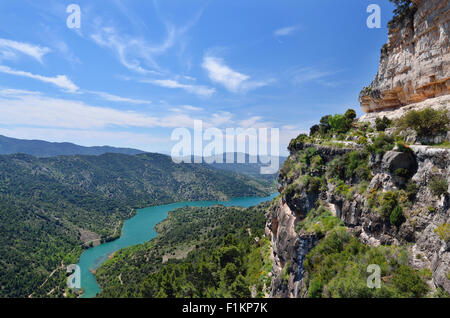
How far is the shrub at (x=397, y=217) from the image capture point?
12.7 meters

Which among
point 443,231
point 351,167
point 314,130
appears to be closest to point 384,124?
point 351,167

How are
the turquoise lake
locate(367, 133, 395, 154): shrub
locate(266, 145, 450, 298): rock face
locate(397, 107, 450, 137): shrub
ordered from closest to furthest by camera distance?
locate(266, 145, 450, 298): rock face < locate(397, 107, 450, 137): shrub < locate(367, 133, 395, 154): shrub < the turquoise lake

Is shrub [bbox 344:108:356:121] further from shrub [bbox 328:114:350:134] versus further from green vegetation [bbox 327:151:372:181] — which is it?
green vegetation [bbox 327:151:372:181]

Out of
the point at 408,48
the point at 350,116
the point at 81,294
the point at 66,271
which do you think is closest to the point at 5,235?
the point at 66,271

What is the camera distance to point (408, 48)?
75.4 feet

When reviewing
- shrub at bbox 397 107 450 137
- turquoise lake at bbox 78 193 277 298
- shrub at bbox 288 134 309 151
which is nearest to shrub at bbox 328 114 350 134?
shrub at bbox 288 134 309 151

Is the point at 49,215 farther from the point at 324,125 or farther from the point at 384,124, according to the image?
the point at 384,124

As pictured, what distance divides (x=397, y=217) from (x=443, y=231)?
2.82 metres

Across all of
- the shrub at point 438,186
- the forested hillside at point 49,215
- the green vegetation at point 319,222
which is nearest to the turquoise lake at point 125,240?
the forested hillside at point 49,215

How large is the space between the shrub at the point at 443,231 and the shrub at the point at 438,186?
1.74 m

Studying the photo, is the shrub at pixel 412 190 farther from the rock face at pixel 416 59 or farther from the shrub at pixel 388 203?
the rock face at pixel 416 59

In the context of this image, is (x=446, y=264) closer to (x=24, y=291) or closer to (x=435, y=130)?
(x=435, y=130)

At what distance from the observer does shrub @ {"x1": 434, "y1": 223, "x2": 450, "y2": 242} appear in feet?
31.2

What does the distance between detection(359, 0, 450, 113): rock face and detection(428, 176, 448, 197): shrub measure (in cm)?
1390
